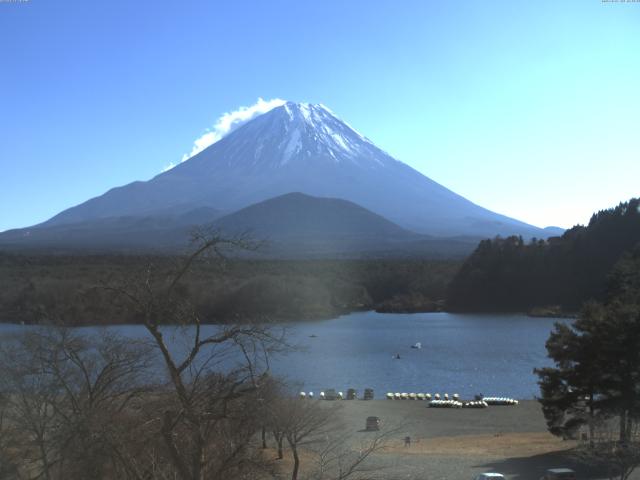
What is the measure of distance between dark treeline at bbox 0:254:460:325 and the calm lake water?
250cm

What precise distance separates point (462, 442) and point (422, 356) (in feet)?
66.3

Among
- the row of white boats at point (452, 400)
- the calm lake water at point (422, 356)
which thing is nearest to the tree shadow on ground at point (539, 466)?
the calm lake water at point (422, 356)

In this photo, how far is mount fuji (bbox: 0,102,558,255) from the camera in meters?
128

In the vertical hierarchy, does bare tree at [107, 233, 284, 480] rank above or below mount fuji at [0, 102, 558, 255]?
below

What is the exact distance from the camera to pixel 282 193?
128500 mm

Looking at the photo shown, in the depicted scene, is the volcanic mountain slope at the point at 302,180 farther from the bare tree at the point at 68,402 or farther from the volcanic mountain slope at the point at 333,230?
the bare tree at the point at 68,402

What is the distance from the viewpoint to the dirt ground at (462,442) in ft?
39.9

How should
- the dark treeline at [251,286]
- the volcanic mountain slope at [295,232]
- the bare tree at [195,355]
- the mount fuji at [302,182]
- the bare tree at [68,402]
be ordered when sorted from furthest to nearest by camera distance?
the mount fuji at [302,182]
the volcanic mountain slope at [295,232]
the dark treeline at [251,286]
the bare tree at [68,402]
the bare tree at [195,355]

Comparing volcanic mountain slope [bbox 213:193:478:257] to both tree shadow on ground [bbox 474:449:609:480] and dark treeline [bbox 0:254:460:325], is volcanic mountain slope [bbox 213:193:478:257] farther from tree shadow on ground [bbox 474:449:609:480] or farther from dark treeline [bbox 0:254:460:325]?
tree shadow on ground [bbox 474:449:609:480]

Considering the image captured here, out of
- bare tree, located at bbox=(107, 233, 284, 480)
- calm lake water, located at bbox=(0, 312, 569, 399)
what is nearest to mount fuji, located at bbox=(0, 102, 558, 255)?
calm lake water, located at bbox=(0, 312, 569, 399)

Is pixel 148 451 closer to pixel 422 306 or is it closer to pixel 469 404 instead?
pixel 469 404

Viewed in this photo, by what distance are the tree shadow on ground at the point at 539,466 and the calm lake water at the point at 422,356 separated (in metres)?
5.44

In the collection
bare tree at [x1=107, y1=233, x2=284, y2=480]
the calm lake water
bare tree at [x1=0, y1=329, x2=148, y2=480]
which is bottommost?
the calm lake water

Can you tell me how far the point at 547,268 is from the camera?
214 ft
